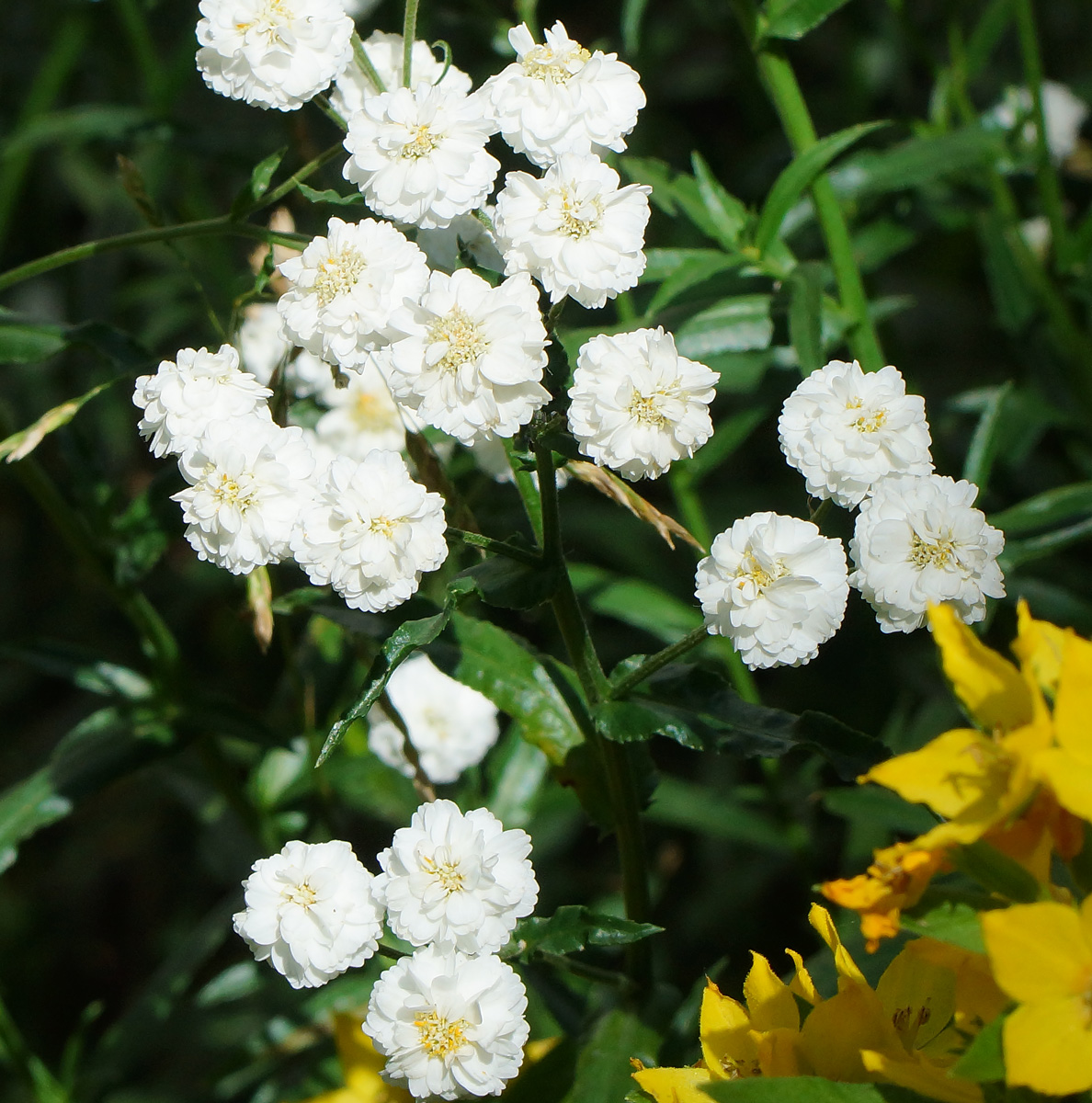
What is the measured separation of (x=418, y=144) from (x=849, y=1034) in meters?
0.62

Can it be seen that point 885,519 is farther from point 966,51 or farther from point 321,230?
point 966,51

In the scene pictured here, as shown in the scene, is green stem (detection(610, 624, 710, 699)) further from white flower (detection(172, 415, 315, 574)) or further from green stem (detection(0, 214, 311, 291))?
green stem (detection(0, 214, 311, 291))

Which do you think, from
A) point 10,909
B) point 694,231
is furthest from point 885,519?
point 10,909

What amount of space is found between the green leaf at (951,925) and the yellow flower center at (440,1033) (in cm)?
29

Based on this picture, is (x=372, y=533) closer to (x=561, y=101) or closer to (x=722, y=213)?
(x=561, y=101)

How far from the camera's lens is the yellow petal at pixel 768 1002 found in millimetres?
829

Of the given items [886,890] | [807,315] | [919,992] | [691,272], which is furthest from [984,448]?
[886,890]

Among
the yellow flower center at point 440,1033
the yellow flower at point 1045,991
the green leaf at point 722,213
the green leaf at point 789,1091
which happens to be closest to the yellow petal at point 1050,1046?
the yellow flower at point 1045,991

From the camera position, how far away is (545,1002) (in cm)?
122

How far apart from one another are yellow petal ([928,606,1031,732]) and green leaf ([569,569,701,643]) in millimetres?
705

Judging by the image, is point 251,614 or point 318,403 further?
point 318,403

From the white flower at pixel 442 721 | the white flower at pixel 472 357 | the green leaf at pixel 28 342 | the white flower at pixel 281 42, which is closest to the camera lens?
the white flower at pixel 472 357

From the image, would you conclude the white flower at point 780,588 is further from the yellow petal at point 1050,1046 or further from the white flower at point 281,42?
the white flower at point 281,42

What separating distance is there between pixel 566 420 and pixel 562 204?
14 centimetres
